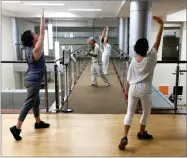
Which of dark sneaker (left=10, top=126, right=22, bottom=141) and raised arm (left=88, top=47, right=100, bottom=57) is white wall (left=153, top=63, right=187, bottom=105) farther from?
dark sneaker (left=10, top=126, right=22, bottom=141)

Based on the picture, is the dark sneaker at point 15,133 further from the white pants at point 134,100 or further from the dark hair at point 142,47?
the dark hair at point 142,47

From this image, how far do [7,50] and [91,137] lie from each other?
31.0ft

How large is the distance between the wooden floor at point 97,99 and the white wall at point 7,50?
571 cm

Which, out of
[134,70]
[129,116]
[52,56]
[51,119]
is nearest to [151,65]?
[134,70]

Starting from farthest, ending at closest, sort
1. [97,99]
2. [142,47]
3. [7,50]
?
[7,50]
[97,99]
[142,47]

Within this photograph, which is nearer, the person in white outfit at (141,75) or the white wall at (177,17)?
the person in white outfit at (141,75)

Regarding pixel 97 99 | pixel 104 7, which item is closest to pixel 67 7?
pixel 104 7

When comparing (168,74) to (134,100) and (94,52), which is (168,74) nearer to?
(94,52)

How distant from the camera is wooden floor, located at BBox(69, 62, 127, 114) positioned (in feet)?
12.8

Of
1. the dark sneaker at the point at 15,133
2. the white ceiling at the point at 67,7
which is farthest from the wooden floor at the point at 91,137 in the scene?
the white ceiling at the point at 67,7

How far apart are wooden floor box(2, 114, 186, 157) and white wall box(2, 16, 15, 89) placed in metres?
7.60

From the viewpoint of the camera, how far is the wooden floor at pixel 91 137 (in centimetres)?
245

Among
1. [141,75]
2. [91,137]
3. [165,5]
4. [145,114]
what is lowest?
[91,137]

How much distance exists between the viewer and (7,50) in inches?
431
